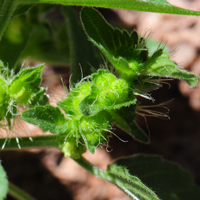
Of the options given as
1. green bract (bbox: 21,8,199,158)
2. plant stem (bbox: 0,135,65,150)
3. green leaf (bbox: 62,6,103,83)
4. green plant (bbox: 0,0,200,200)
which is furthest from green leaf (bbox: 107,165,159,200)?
green leaf (bbox: 62,6,103,83)

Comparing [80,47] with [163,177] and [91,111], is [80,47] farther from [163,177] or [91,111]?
[163,177]

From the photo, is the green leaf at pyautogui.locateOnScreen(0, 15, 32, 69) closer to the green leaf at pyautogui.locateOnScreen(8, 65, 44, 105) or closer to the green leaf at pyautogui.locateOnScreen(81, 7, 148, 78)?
the green leaf at pyautogui.locateOnScreen(8, 65, 44, 105)

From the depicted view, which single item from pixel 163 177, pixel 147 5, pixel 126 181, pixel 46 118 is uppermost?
pixel 147 5

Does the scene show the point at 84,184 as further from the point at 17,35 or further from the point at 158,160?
the point at 17,35

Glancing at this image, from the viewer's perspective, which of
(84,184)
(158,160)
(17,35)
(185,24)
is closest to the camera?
(158,160)

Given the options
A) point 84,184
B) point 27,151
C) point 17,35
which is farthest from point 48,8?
point 84,184

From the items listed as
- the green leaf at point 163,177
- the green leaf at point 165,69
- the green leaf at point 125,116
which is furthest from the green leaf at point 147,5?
the green leaf at point 163,177

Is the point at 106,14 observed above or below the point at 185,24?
Answer: below

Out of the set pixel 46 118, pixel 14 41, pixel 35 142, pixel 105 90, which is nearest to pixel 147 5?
pixel 105 90
